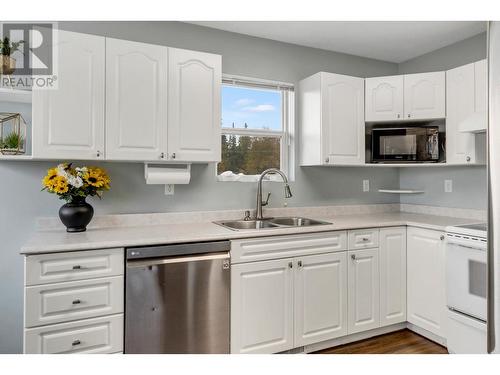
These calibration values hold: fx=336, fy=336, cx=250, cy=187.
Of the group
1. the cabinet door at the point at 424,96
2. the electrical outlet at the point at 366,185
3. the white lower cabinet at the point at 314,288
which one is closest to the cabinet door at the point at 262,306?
the white lower cabinet at the point at 314,288

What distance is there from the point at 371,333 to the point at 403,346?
0.25 m

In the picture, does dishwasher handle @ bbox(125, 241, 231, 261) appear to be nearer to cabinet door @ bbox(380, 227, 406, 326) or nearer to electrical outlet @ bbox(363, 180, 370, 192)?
cabinet door @ bbox(380, 227, 406, 326)

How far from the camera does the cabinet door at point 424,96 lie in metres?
2.89

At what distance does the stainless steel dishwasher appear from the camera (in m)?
1.91

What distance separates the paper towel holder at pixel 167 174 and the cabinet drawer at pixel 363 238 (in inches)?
52.4

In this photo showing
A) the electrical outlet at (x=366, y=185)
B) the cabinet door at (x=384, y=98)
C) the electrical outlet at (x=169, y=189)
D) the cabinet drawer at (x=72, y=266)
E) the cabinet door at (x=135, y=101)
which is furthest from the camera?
the electrical outlet at (x=366, y=185)

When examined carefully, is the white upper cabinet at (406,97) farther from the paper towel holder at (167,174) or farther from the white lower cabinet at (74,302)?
the white lower cabinet at (74,302)

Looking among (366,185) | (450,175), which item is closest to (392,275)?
(366,185)

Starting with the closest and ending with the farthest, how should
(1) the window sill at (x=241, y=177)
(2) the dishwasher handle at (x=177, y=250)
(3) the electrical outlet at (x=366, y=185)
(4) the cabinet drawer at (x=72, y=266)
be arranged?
(4) the cabinet drawer at (x=72, y=266), (2) the dishwasher handle at (x=177, y=250), (1) the window sill at (x=241, y=177), (3) the electrical outlet at (x=366, y=185)

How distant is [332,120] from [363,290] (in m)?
1.43

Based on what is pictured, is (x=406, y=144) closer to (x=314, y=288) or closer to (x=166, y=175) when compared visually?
(x=314, y=288)

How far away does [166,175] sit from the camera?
244cm

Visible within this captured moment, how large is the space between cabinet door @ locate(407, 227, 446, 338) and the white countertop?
0.11 meters

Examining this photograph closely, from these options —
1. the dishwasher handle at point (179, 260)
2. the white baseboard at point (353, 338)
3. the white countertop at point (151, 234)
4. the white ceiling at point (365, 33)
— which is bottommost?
the white baseboard at point (353, 338)
